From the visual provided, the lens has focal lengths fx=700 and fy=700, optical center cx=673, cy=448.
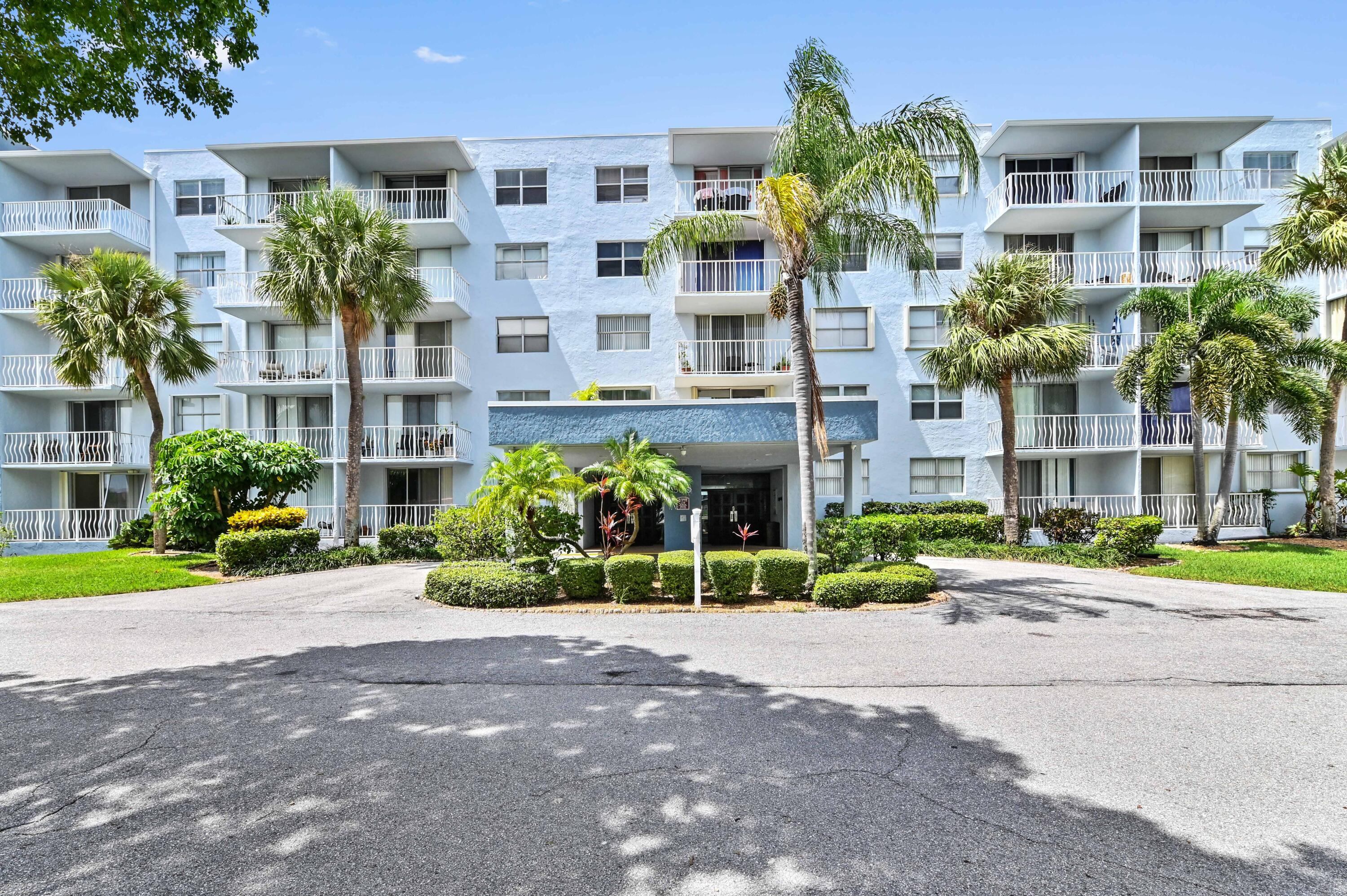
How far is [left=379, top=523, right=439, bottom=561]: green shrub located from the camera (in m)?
18.8

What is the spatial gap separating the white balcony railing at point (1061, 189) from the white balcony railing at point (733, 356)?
826 centimetres

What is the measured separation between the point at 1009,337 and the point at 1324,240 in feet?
25.5

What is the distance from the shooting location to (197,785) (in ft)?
14.8

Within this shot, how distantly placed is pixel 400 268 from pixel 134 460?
13074mm

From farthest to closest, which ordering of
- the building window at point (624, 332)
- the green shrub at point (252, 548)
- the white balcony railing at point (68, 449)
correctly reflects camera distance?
the building window at point (624, 332) < the white balcony railing at point (68, 449) < the green shrub at point (252, 548)

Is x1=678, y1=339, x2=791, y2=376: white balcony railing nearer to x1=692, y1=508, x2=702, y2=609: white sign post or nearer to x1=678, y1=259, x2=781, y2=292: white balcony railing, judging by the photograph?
x1=678, y1=259, x2=781, y2=292: white balcony railing

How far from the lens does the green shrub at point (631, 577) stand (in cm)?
1131

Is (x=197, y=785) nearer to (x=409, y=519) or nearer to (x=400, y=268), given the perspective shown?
(x=400, y=268)

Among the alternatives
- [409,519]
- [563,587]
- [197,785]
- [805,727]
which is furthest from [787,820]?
[409,519]

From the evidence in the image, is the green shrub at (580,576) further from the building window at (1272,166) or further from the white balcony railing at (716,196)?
the building window at (1272,166)

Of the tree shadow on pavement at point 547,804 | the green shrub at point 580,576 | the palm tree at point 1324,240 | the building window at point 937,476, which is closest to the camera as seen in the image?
the tree shadow on pavement at point 547,804

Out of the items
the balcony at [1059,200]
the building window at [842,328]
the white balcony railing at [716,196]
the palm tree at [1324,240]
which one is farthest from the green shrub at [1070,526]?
the white balcony railing at [716,196]

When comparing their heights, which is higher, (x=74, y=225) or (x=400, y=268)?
(x=74, y=225)

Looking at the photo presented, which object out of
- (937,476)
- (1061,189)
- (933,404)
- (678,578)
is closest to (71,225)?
(678,578)
